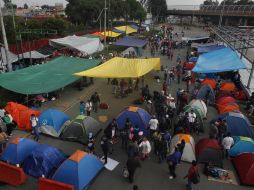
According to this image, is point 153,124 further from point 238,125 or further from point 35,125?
point 35,125

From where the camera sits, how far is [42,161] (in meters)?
10.1

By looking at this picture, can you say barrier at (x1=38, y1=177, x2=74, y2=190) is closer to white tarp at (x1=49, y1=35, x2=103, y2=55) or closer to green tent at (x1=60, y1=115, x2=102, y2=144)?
green tent at (x1=60, y1=115, x2=102, y2=144)

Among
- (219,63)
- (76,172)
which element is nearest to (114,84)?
(219,63)

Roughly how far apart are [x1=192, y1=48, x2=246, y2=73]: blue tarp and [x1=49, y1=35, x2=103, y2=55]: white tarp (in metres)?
14.3

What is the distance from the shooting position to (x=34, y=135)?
1356cm

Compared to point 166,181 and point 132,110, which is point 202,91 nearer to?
point 132,110

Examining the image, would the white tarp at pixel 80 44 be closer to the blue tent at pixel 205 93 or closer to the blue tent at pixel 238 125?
the blue tent at pixel 205 93

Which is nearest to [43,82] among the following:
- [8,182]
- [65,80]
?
[65,80]

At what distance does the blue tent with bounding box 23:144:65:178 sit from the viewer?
10.1m

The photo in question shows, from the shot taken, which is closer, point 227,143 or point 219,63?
point 227,143

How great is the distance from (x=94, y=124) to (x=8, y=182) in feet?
16.3

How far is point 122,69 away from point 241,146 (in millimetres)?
10380

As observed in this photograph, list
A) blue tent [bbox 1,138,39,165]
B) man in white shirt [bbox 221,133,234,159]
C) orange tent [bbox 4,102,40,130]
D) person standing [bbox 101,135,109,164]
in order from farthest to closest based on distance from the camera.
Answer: orange tent [bbox 4,102,40,130], man in white shirt [bbox 221,133,234,159], person standing [bbox 101,135,109,164], blue tent [bbox 1,138,39,165]

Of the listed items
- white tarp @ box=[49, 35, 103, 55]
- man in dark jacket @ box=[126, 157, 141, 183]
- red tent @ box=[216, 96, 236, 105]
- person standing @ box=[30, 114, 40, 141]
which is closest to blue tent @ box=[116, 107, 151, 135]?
man in dark jacket @ box=[126, 157, 141, 183]
